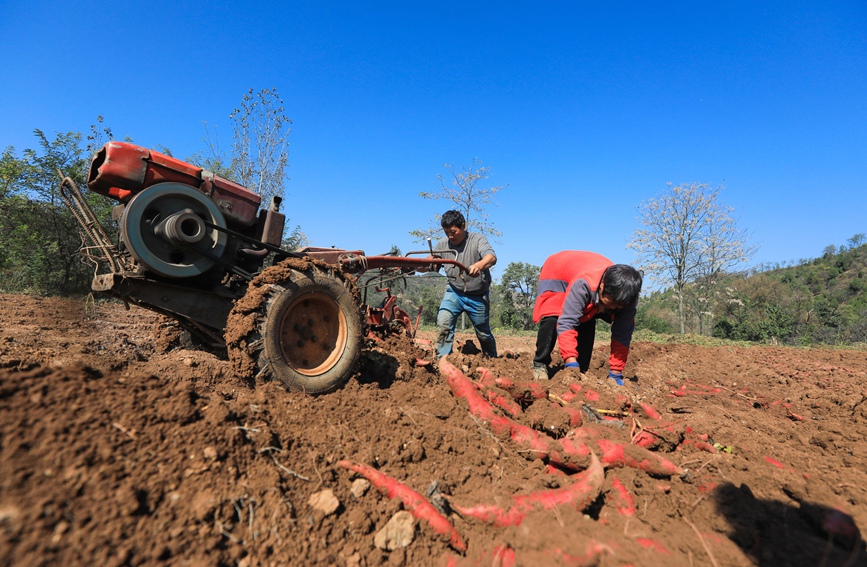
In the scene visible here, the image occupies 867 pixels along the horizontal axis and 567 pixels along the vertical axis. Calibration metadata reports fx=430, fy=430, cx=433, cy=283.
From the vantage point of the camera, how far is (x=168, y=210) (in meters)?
3.29

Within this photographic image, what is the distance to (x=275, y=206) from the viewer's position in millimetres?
3871

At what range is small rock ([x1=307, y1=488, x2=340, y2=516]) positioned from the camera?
6.12ft

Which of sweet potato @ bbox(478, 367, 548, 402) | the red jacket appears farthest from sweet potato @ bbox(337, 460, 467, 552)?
the red jacket

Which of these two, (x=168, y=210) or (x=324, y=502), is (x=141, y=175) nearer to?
(x=168, y=210)

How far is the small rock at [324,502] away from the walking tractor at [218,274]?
4.22 ft

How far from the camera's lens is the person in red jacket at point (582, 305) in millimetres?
3738

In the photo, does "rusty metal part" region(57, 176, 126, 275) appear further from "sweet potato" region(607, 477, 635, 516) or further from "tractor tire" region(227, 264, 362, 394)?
"sweet potato" region(607, 477, 635, 516)

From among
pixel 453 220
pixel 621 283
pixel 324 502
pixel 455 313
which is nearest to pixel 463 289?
pixel 455 313

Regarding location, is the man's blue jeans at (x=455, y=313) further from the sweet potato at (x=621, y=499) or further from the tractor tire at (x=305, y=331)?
the sweet potato at (x=621, y=499)

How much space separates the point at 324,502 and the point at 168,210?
2.58 meters

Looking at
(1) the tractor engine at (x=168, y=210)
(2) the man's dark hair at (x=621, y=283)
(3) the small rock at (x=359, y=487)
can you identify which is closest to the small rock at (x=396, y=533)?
(3) the small rock at (x=359, y=487)

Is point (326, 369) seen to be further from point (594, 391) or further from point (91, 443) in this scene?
point (594, 391)

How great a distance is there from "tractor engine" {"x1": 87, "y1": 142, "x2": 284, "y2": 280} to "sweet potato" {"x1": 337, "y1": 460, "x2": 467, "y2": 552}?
217 centimetres

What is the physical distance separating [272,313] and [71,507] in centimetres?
179
